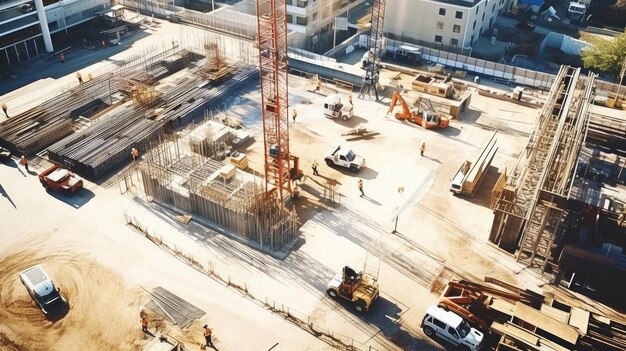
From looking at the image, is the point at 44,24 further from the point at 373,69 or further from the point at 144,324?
the point at 144,324

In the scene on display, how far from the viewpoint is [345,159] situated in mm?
45625

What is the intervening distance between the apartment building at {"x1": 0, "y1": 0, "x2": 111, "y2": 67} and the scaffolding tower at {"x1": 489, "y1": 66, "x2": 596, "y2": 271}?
187ft

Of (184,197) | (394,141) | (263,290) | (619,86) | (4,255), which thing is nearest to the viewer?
(263,290)

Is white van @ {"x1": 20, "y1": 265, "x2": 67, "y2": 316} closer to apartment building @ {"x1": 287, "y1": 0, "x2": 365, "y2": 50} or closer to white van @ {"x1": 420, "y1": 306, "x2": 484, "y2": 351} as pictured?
white van @ {"x1": 420, "y1": 306, "x2": 484, "y2": 351}

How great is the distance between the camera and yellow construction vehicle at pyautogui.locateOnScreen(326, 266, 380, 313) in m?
32.4

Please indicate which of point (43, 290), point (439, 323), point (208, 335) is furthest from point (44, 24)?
point (439, 323)

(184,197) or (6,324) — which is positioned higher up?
(184,197)

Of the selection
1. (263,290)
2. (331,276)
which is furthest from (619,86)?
(263,290)

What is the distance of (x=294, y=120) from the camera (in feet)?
176

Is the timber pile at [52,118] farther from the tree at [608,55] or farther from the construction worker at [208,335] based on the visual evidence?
the tree at [608,55]

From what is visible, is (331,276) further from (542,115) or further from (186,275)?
(542,115)

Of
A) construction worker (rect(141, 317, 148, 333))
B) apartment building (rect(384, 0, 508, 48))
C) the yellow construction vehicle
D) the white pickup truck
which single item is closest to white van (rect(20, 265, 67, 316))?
construction worker (rect(141, 317, 148, 333))

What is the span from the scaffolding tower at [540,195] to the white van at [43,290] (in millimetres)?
29614

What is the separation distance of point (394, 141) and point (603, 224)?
64.7ft
